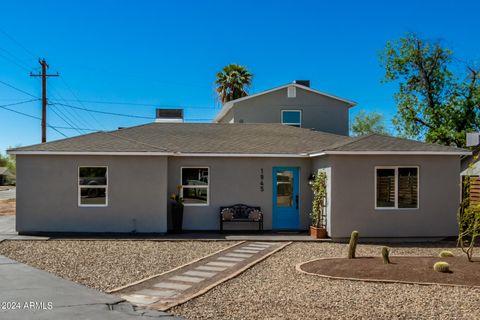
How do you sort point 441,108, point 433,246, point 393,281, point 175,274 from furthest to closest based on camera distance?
1. point 441,108
2. point 433,246
3. point 175,274
4. point 393,281

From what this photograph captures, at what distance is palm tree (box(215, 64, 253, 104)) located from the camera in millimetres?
38969

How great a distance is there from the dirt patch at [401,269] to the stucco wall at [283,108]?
16.4 meters

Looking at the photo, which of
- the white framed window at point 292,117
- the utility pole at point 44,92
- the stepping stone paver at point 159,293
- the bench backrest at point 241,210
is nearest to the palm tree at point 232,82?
the white framed window at point 292,117

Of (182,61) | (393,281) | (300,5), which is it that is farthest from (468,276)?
(182,61)

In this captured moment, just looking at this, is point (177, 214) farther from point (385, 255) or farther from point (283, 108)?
point (283, 108)

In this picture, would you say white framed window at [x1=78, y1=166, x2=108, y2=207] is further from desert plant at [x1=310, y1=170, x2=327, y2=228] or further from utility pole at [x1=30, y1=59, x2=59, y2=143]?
utility pole at [x1=30, y1=59, x2=59, y2=143]

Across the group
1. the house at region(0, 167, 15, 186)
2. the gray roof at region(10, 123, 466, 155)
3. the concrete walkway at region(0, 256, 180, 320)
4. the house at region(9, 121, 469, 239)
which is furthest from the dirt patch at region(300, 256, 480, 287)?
the house at region(0, 167, 15, 186)

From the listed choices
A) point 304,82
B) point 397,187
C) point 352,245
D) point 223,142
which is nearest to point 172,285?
point 352,245

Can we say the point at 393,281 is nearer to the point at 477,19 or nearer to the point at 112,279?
the point at 112,279

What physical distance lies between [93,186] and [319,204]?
309 inches

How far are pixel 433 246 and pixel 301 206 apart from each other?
494 centimetres

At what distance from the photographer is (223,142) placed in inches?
744

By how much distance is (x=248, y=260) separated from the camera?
38.8 feet

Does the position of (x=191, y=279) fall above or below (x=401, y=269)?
below
